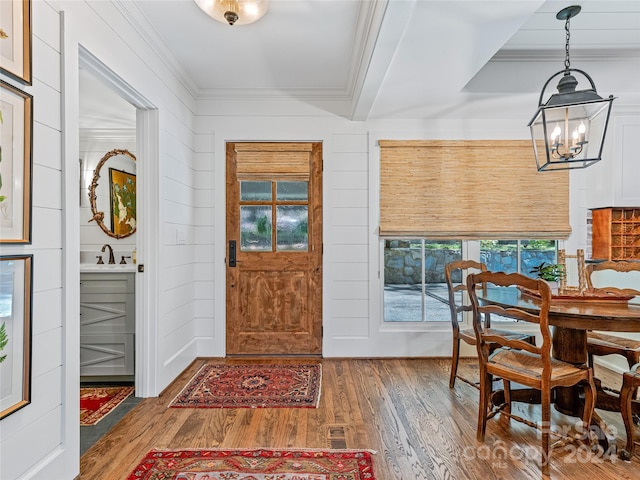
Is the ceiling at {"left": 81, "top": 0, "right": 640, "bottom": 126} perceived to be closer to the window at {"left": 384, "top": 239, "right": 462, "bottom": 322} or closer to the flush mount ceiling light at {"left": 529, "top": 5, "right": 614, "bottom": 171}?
the flush mount ceiling light at {"left": 529, "top": 5, "right": 614, "bottom": 171}

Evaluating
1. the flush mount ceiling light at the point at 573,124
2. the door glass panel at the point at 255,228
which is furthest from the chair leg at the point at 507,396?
the door glass panel at the point at 255,228

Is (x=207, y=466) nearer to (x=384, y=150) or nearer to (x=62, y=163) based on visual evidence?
(x=62, y=163)

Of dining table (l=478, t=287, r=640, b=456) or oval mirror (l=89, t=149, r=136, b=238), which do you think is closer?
dining table (l=478, t=287, r=640, b=456)

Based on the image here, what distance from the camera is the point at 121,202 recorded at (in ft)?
12.9

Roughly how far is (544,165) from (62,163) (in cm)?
262

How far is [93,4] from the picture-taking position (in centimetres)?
199

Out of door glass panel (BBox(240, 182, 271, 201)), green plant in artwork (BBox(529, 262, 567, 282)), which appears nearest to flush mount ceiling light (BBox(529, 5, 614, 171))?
green plant in artwork (BBox(529, 262, 567, 282))

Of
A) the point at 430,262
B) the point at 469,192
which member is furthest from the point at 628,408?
the point at 469,192

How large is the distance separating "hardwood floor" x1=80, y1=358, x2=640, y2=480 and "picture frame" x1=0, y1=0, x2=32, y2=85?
→ 188 centimetres

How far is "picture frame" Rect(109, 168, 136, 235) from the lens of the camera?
154 inches

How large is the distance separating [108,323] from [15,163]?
1854 mm

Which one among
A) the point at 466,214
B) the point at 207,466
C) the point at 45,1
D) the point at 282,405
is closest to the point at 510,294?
the point at 466,214

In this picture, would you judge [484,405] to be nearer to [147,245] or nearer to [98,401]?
[147,245]

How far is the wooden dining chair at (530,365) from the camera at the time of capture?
6.08ft
